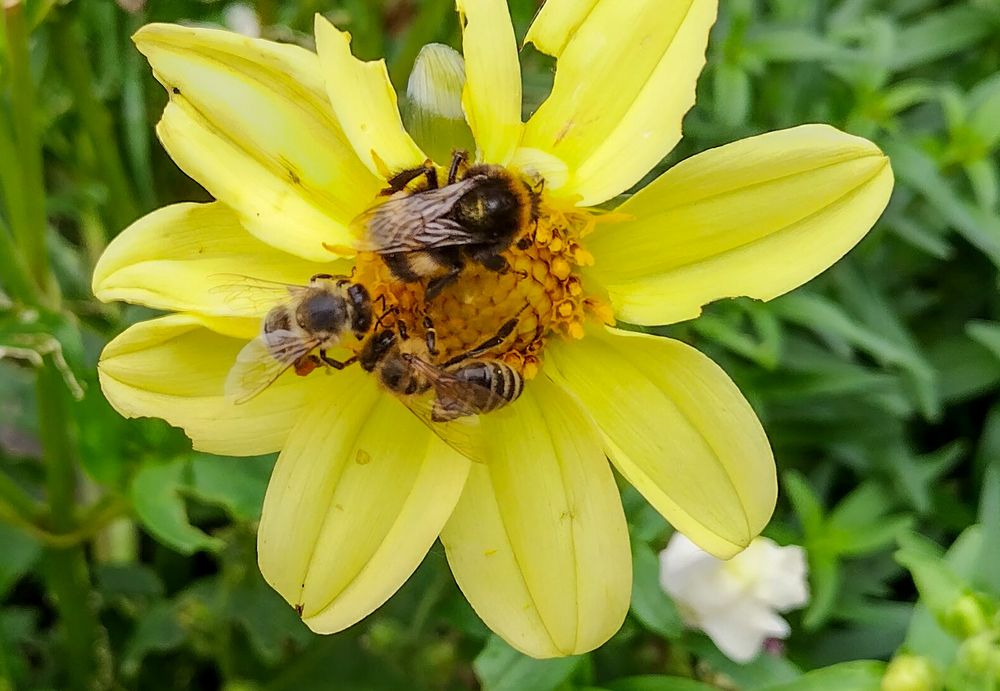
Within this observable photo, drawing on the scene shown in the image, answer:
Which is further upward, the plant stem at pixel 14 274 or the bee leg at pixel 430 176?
the bee leg at pixel 430 176

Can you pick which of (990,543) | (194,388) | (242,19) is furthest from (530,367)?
(242,19)

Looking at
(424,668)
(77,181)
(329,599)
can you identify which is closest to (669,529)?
(424,668)

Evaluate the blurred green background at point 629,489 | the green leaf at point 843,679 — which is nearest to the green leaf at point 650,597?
the blurred green background at point 629,489

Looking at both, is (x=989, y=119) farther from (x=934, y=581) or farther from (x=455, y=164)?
(x=455, y=164)

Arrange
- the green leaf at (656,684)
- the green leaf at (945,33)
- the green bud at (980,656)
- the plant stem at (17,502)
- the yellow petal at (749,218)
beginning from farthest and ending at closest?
the green leaf at (945,33) → the plant stem at (17,502) → the green leaf at (656,684) → the green bud at (980,656) → the yellow petal at (749,218)

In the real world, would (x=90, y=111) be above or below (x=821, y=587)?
above

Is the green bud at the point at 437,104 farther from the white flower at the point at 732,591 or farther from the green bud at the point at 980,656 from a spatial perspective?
the green bud at the point at 980,656

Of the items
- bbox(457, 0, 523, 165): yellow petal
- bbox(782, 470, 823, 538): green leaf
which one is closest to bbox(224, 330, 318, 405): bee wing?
bbox(457, 0, 523, 165): yellow petal
